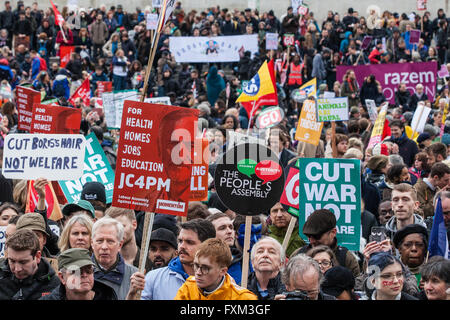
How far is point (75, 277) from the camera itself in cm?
514

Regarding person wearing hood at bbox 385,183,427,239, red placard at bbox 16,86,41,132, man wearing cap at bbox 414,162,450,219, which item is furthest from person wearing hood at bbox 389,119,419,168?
person wearing hood at bbox 385,183,427,239

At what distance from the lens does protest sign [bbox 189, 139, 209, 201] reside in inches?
282

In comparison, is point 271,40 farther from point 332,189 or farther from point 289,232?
point 289,232

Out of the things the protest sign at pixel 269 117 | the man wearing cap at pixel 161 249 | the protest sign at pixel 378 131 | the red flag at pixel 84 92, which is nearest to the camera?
the man wearing cap at pixel 161 249

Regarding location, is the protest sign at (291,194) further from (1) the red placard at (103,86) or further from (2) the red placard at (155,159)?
(1) the red placard at (103,86)

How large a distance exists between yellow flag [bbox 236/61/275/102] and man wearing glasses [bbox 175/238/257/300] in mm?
8264

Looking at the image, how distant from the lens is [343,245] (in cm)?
677

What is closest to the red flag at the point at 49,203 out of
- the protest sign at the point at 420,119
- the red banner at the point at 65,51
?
the protest sign at the point at 420,119

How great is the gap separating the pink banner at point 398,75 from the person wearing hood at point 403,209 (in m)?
12.4

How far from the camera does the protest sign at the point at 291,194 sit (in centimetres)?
721

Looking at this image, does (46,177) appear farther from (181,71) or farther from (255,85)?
(181,71)

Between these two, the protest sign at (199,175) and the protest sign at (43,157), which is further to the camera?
the protest sign at (43,157)

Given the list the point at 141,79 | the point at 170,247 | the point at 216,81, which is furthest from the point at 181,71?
the point at 170,247

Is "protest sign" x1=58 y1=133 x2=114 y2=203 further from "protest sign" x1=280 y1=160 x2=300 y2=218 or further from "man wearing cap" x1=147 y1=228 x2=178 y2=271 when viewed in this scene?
"man wearing cap" x1=147 y1=228 x2=178 y2=271
